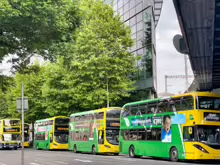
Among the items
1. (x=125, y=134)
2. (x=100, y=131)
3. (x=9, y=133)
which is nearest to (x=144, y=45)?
(x=100, y=131)

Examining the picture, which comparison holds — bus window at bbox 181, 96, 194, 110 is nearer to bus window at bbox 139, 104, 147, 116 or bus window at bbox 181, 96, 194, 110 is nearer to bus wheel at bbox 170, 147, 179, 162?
bus wheel at bbox 170, 147, 179, 162

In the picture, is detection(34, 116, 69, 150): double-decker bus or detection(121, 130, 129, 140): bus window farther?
detection(34, 116, 69, 150): double-decker bus

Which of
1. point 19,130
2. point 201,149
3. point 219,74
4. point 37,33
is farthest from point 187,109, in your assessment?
point 19,130

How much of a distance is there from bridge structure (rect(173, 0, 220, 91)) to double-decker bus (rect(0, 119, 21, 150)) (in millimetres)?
24700

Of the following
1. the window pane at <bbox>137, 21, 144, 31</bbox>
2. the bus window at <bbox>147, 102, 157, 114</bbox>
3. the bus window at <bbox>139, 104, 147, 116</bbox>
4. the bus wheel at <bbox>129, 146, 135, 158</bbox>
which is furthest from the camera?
the window pane at <bbox>137, 21, 144, 31</bbox>

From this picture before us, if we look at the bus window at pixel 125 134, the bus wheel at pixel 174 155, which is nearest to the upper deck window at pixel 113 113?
the bus window at pixel 125 134

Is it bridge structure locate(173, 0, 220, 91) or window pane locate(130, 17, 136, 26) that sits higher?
window pane locate(130, 17, 136, 26)

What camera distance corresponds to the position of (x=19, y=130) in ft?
159

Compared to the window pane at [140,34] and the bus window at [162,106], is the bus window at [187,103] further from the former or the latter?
the window pane at [140,34]

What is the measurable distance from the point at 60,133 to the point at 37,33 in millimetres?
28340

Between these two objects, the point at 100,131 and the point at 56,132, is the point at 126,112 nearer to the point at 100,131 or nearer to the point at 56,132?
the point at 100,131

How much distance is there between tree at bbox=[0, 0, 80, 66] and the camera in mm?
12797

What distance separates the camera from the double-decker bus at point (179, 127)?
21.7 m

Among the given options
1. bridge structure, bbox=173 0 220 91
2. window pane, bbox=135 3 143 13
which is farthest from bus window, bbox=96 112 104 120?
window pane, bbox=135 3 143 13
